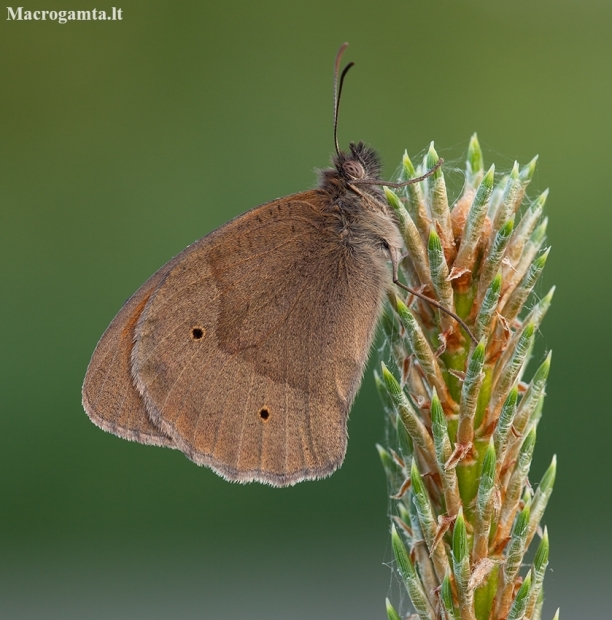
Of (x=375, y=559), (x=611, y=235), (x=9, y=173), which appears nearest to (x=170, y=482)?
(x=375, y=559)

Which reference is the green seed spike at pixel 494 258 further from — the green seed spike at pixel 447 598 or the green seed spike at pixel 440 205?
the green seed spike at pixel 447 598

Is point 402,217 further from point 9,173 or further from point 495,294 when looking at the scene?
point 9,173

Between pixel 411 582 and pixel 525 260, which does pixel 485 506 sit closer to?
pixel 411 582

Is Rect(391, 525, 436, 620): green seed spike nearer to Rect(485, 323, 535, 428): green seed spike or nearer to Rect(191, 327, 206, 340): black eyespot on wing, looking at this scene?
Rect(485, 323, 535, 428): green seed spike

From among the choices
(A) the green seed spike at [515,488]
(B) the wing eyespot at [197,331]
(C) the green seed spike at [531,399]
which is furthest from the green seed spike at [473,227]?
(B) the wing eyespot at [197,331]

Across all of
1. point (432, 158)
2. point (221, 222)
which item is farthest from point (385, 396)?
point (221, 222)
